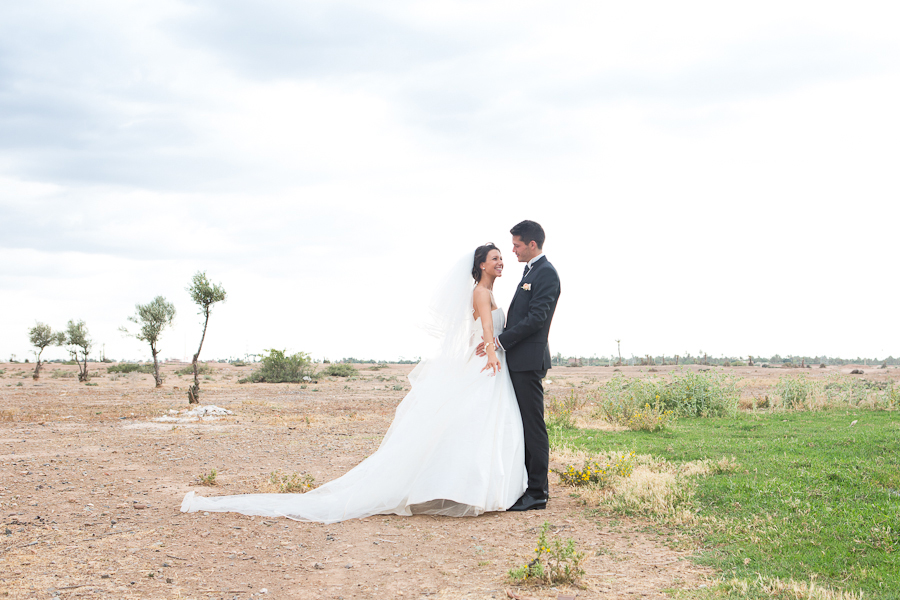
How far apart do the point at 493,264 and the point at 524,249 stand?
37 centimetres

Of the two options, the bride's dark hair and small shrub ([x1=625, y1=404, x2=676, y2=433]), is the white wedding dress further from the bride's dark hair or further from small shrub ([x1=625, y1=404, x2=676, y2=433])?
small shrub ([x1=625, y1=404, x2=676, y2=433])

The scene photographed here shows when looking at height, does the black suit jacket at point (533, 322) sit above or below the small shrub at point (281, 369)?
above

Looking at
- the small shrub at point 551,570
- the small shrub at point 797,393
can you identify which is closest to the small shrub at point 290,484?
the small shrub at point 551,570

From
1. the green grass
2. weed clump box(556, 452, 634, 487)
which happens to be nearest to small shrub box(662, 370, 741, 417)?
the green grass

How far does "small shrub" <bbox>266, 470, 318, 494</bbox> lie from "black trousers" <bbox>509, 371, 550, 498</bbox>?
2.65 metres

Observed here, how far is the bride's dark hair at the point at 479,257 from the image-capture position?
663 centimetres

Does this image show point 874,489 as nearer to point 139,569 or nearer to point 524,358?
point 524,358

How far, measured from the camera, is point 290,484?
279 inches

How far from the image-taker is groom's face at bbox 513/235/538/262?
258 inches

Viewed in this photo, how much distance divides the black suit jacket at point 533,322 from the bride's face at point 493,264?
0.30 meters

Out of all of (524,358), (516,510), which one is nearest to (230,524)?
(516,510)

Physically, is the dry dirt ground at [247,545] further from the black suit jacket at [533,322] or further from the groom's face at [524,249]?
the groom's face at [524,249]

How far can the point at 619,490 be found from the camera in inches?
259

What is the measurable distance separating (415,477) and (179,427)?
31.3 ft
